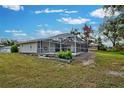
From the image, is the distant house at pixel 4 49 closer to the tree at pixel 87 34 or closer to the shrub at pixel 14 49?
the shrub at pixel 14 49

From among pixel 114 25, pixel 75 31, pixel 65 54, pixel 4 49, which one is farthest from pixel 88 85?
pixel 4 49

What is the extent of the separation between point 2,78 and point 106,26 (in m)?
3.27

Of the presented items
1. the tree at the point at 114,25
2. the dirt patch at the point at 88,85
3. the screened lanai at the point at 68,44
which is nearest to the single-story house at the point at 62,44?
the screened lanai at the point at 68,44

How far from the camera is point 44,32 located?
6902 millimetres

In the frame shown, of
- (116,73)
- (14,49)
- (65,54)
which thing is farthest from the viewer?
(14,49)

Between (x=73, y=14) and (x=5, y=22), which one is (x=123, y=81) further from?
(x=5, y=22)

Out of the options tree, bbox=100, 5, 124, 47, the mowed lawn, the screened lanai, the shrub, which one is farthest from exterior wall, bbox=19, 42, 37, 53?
tree, bbox=100, 5, 124, 47

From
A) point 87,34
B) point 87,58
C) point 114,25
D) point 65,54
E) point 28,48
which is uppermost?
point 114,25

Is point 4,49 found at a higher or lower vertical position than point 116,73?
higher

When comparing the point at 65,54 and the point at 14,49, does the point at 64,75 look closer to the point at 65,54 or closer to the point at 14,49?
the point at 65,54

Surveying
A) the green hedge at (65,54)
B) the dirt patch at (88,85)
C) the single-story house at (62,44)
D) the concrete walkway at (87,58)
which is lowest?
the dirt patch at (88,85)

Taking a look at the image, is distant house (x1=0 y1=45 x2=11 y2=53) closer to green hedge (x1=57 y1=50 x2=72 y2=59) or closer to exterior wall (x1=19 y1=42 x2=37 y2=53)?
exterior wall (x1=19 y1=42 x2=37 y2=53)

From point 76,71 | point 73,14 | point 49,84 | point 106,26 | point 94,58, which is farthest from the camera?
point 94,58
